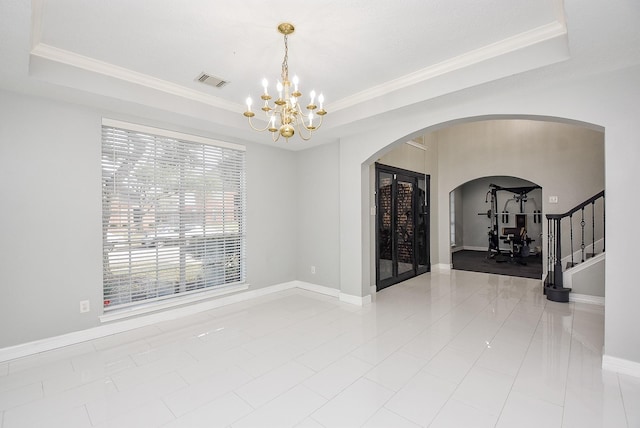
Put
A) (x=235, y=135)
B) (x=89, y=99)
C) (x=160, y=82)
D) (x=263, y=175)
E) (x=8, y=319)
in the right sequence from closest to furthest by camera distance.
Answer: (x=8, y=319)
(x=89, y=99)
(x=160, y=82)
(x=235, y=135)
(x=263, y=175)

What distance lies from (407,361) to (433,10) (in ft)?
9.73

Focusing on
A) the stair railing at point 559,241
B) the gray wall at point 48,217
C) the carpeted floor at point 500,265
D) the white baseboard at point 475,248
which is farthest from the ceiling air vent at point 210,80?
the white baseboard at point 475,248

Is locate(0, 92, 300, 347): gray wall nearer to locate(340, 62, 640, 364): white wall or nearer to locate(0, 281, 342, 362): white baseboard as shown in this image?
locate(0, 281, 342, 362): white baseboard

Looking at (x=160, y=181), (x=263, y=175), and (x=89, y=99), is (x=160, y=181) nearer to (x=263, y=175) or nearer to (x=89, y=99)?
(x=89, y=99)

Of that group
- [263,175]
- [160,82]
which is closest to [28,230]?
[160,82]

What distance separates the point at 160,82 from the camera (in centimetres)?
329

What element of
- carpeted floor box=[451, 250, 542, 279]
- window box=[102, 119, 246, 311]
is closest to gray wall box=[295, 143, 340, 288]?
window box=[102, 119, 246, 311]

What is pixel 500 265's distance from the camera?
7488 millimetres

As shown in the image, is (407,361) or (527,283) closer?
(407,361)

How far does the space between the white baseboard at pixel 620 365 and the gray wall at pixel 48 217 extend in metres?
5.14

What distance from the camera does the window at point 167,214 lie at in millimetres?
3506

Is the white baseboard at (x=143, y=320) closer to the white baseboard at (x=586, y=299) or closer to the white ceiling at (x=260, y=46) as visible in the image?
the white ceiling at (x=260, y=46)

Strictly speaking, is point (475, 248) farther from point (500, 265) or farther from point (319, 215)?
point (319, 215)

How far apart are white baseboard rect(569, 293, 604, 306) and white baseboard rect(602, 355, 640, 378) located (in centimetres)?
237
